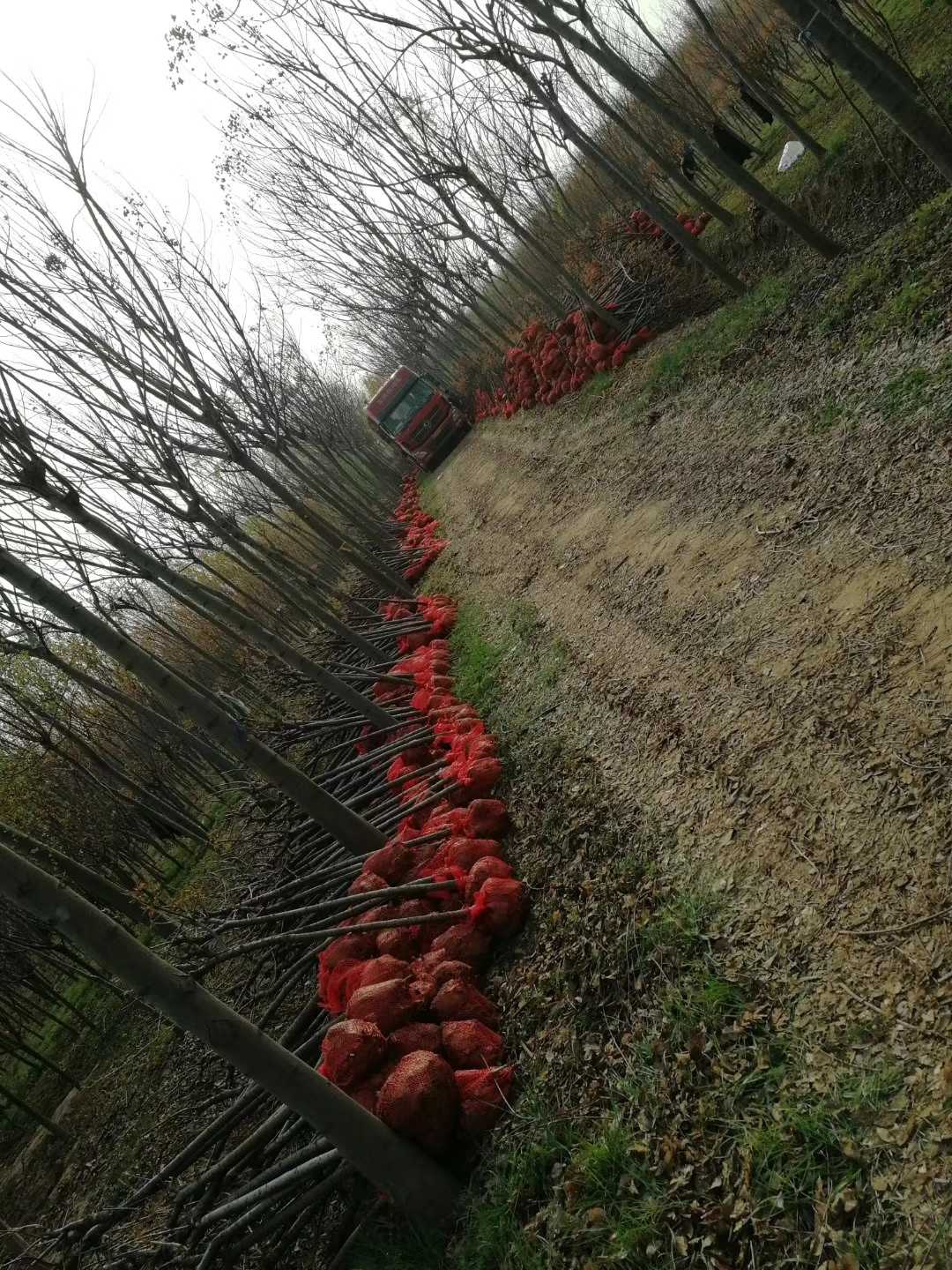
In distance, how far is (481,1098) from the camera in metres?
3.12

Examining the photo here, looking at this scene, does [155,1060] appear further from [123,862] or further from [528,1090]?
[123,862]

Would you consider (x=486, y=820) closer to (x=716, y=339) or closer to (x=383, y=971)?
(x=383, y=971)

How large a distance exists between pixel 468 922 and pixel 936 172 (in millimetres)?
6410

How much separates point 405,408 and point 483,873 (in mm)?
19652

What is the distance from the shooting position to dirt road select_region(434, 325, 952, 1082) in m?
2.39

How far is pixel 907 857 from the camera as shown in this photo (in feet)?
7.93

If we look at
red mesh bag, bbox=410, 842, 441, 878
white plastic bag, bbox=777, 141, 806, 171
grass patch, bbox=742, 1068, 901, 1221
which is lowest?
grass patch, bbox=742, 1068, 901, 1221

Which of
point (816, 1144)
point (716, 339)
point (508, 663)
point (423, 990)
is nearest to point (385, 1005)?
point (423, 990)

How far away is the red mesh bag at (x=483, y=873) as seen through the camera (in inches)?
161

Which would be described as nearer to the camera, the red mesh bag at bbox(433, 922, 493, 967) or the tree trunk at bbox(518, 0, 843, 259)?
the red mesh bag at bbox(433, 922, 493, 967)

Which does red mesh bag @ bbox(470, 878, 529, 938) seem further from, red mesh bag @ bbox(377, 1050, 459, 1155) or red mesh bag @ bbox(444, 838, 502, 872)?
red mesh bag @ bbox(377, 1050, 459, 1155)

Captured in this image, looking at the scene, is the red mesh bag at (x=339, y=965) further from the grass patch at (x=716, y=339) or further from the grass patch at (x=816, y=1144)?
the grass patch at (x=716, y=339)

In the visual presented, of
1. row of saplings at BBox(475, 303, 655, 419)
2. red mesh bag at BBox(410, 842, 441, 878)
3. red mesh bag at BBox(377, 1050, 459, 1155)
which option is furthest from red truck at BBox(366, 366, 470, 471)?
red mesh bag at BBox(377, 1050, 459, 1155)

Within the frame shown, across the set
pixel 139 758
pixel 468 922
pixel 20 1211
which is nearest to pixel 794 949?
pixel 468 922
